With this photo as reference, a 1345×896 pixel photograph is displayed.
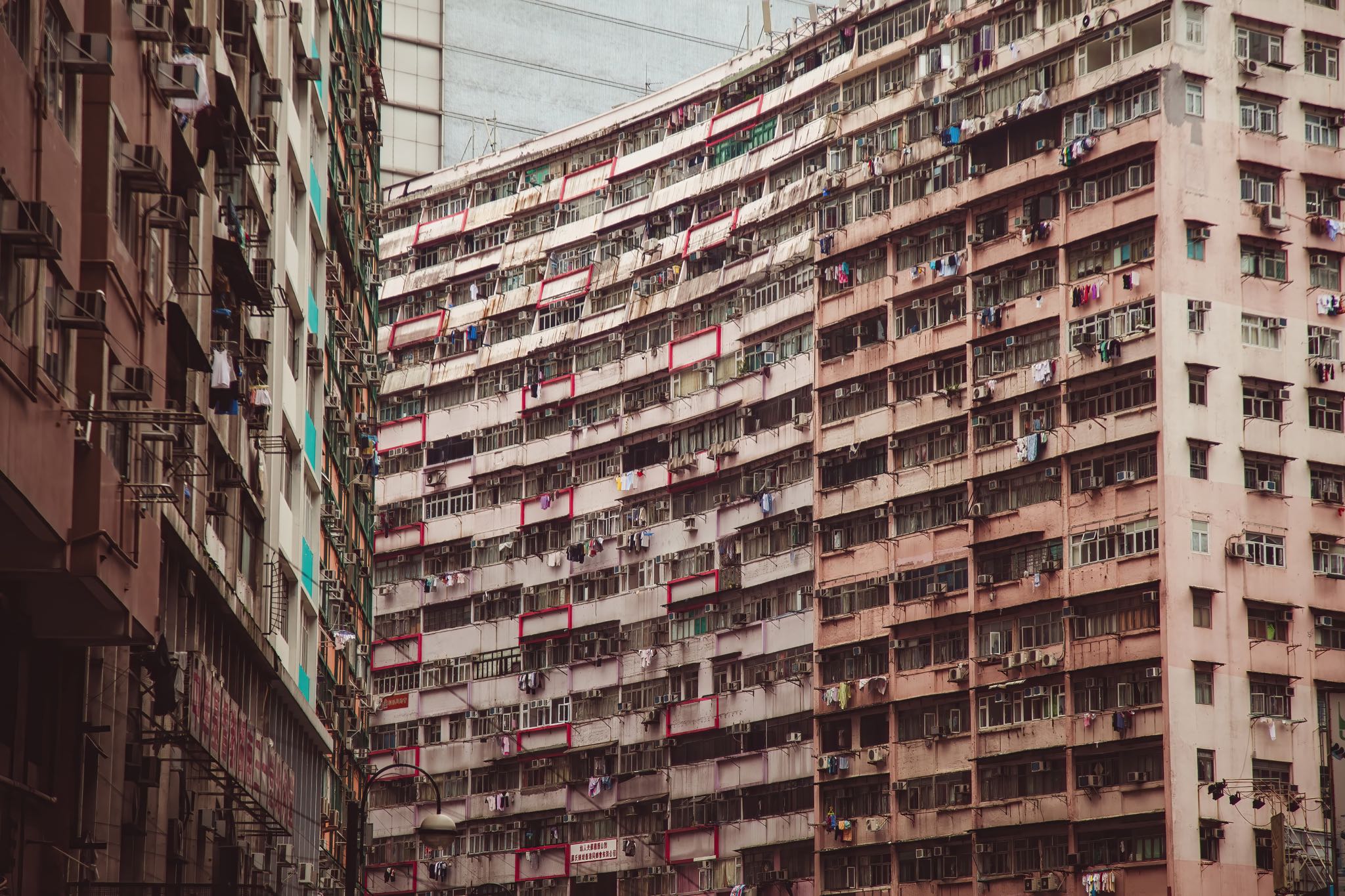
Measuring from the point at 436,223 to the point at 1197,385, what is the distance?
3584 cm

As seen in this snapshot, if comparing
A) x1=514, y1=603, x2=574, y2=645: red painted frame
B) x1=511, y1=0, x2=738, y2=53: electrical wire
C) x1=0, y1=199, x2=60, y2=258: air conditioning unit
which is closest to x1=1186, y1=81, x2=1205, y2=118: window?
x1=514, y1=603, x2=574, y2=645: red painted frame

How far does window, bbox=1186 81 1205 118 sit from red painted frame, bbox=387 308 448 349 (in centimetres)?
3350

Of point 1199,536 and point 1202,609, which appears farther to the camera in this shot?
point 1199,536

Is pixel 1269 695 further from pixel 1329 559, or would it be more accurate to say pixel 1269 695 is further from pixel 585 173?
pixel 585 173

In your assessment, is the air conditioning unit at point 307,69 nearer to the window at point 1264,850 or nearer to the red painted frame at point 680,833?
the window at point 1264,850

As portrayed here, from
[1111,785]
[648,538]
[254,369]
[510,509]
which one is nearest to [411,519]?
[510,509]

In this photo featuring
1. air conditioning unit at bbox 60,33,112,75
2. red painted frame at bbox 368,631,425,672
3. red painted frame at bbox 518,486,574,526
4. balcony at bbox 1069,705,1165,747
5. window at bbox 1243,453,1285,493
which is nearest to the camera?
air conditioning unit at bbox 60,33,112,75

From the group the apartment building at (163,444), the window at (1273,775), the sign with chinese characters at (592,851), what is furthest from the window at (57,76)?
the sign with chinese characters at (592,851)

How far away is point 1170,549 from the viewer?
55.6 metres

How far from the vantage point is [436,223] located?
8462 centimetres

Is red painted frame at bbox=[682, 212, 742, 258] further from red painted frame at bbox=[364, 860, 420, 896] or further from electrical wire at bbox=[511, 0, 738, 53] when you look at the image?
electrical wire at bbox=[511, 0, 738, 53]

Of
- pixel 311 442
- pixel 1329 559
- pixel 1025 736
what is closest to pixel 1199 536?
pixel 1329 559

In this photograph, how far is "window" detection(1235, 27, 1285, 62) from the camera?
59.5 meters

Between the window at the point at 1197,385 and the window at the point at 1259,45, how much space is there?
8.63 metres
